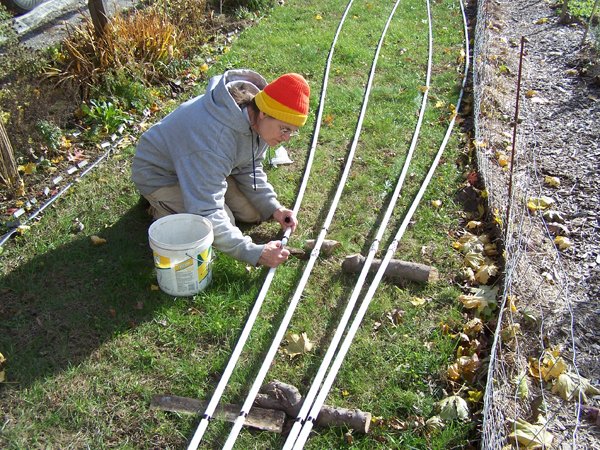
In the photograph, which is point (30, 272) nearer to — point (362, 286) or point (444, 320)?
point (362, 286)

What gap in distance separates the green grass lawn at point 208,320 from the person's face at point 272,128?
3.44 feet

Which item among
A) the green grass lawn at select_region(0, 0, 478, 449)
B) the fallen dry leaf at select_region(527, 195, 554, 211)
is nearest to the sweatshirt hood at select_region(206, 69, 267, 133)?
the green grass lawn at select_region(0, 0, 478, 449)

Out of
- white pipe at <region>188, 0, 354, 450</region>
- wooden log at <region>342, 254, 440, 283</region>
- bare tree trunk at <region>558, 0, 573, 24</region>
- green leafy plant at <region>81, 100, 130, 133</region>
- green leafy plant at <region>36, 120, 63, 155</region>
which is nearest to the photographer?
white pipe at <region>188, 0, 354, 450</region>

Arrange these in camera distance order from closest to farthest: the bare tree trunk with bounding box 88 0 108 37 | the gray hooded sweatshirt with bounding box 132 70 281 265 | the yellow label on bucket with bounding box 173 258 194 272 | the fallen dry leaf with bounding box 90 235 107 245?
the yellow label on bucket with bounding box 173 258 194 272
the gray hooded sweatshirt with bounding box 132 70 281 265
the fallen dry leaf with bounding box 90 235 107 245
the bare tree trunk with bounding box 88 0 108 37

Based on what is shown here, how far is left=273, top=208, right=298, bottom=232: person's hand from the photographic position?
4742mm

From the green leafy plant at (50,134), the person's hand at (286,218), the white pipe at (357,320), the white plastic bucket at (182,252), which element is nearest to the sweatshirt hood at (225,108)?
the white plastic bucket at (182,252)

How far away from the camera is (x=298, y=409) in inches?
134

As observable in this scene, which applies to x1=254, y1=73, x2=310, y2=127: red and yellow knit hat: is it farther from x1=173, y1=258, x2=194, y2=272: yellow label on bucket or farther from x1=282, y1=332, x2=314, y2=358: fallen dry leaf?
x1=282, y1=332, x2=314, y2=358: fallen dry leaf

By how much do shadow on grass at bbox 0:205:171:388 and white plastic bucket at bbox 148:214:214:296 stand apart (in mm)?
202

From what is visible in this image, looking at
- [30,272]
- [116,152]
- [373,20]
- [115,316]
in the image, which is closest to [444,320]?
[115,316]

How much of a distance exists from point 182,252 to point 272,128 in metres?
1.06

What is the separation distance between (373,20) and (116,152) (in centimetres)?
570

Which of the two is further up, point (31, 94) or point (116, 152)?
point (31, 94)

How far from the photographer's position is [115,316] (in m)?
4.03
